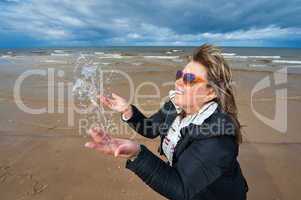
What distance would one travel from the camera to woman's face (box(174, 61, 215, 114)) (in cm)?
182

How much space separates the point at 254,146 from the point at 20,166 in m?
4.16

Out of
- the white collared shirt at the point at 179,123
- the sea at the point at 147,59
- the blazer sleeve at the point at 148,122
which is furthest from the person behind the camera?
the sea at the point at 147,59

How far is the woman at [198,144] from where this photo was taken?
4.74ft

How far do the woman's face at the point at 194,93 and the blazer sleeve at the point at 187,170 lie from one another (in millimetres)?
385

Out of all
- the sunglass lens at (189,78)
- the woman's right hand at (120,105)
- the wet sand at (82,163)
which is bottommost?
the wet sand at (82,163)

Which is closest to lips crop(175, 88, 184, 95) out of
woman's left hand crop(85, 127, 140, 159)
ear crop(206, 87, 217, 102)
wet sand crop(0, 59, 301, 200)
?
ear crop(206, 87, 217, 102)

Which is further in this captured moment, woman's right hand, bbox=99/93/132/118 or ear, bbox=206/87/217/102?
woman's right hand, bbox=99/93/132/118

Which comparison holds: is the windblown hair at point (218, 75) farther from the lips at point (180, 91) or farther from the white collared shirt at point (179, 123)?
the lips at point (180, 91)

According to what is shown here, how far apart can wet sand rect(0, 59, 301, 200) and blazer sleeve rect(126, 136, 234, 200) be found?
2.05 meters

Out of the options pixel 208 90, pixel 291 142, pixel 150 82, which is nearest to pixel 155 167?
pixel 208 90

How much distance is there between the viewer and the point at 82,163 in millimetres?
4168

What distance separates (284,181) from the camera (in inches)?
146

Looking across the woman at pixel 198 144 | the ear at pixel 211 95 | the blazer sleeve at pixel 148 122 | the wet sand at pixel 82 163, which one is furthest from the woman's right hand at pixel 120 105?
the wet sand at pixel 82 163

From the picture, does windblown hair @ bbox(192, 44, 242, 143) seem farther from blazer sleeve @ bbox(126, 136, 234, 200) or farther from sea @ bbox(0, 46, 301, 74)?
sea @ bbox(0, 46, 301, 74)
